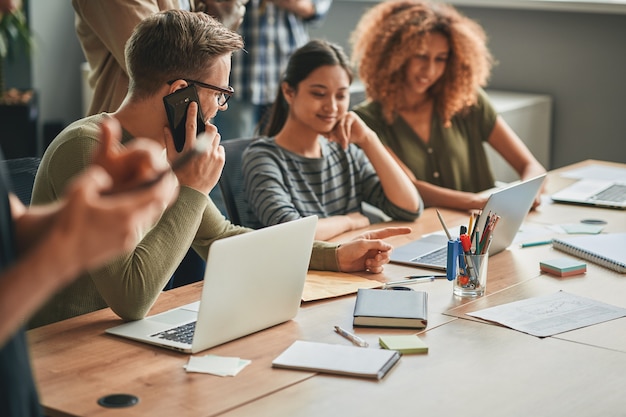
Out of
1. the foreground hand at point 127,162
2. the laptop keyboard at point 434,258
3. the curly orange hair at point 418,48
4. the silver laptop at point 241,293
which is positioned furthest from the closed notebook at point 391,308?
the curly orange hair at point 418,48

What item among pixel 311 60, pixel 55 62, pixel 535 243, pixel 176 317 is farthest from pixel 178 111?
pixel 55 62

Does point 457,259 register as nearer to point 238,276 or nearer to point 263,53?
point 238,276

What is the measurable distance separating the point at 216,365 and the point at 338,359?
20 centimetres

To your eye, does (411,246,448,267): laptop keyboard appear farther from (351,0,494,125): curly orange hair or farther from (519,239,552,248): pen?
(351,0,494,125): curly orange hair

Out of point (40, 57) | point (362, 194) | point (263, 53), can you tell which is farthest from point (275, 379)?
point (40, 57)

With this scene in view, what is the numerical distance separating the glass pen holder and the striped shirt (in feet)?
2.01

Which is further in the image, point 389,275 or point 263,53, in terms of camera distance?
point 263,53

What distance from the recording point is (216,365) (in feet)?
5.16

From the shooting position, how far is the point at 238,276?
1669 millimetres

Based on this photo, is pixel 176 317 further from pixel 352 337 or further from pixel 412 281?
pixel 412 281

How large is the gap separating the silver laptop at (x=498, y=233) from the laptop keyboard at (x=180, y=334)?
66cm

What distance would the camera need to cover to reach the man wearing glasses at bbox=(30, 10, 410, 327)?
1.78 meters

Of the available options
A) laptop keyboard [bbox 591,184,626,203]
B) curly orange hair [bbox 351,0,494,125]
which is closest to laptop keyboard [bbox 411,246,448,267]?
laptop keyboard [bbox 591,184,626,203]

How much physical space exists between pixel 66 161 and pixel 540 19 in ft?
11.0
